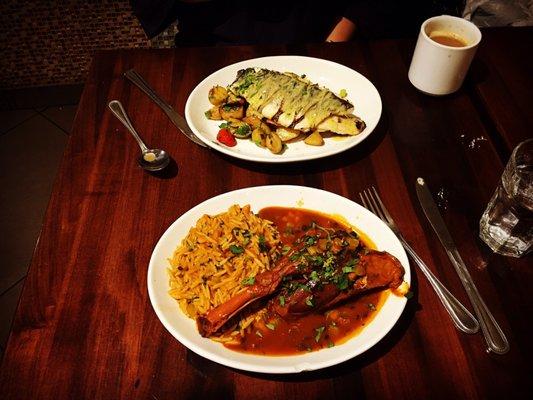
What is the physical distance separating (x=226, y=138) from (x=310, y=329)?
1.11 m

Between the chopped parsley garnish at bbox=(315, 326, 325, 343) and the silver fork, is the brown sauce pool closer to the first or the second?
the chopped parsley garnish at bbox=(315, 326, 325, 343)

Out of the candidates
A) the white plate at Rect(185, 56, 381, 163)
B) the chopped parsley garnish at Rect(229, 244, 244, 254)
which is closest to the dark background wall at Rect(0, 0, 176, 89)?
the white plate at Rect(185, 56, 381, 163)

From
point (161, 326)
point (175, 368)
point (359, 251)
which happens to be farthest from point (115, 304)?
point (359, 251)

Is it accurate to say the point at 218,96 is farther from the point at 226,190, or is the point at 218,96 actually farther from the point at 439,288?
the point at 439,288

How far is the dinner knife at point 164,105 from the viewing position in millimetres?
2322

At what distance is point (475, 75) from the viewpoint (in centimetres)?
274

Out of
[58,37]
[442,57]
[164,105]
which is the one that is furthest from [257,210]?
[58,37]

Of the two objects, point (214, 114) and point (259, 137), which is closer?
point (259, 137)

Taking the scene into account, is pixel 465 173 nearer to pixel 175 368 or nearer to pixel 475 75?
pixel 475 75

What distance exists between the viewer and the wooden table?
1.55m

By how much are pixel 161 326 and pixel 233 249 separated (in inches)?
16.4

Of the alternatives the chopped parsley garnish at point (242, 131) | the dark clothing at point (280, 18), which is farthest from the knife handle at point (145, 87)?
the dark clothing at point (280, 18)

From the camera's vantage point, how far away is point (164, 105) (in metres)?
2.48

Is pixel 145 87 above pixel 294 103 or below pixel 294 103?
below
